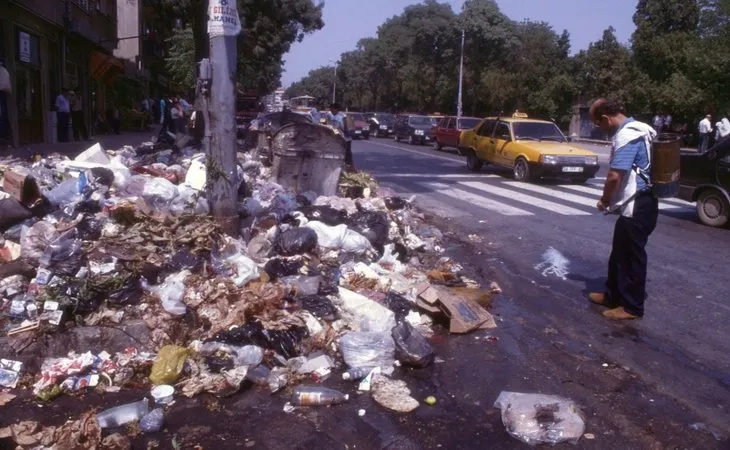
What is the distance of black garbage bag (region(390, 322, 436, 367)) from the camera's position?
4.58 m

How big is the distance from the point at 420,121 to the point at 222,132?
28638mm

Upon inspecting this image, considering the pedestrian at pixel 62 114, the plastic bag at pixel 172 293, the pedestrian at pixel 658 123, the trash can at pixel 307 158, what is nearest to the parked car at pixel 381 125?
the pedestrian at pixel 658 123

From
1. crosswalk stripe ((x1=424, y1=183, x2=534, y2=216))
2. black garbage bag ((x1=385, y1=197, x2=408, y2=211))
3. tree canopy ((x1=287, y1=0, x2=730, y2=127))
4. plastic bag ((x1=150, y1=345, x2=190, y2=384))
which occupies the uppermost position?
tree canopy ((x1=287, y1=0, x2=730, y2=127))

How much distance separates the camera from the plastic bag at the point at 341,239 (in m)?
6.84

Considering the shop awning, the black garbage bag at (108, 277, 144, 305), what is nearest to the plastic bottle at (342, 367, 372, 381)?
the black garbage bag at (108, 277, 144, 305)

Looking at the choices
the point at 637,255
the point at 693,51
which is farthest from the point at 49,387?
the point at 693,51

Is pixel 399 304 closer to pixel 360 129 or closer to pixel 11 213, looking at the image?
pixel 11 213

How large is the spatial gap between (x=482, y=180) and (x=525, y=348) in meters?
11.1

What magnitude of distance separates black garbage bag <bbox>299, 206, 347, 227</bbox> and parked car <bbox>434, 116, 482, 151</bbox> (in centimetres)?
1939

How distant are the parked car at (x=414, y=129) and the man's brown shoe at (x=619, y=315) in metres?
26.9

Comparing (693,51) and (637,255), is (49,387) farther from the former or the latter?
(693,51)

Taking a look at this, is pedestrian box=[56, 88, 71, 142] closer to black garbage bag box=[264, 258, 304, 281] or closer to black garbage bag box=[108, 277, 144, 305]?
black garbage bag box=[264, 258, 304, 281]

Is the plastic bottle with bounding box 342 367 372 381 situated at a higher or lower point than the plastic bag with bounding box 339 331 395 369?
lower

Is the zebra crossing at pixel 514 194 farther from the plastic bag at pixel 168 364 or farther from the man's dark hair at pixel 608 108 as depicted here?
the plastic bag at pixel 168 364
